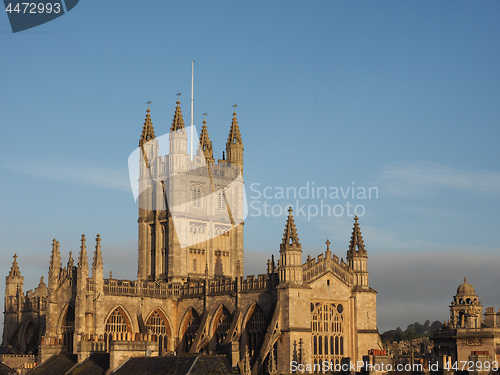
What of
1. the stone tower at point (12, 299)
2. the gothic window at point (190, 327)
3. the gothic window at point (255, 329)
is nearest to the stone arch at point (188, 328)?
the gothic window at point (190, 327)

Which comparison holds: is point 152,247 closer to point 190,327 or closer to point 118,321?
point 190,327

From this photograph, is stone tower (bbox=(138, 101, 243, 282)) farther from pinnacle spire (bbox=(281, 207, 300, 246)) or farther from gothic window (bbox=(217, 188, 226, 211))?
pinnacle spire (bbox=(281, 207, 300, 246))

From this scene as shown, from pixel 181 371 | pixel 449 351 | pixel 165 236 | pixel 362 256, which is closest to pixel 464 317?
pixel 449 351

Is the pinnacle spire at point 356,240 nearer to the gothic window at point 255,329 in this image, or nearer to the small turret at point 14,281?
the gothic window at point 255,329

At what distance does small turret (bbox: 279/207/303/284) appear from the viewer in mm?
78438

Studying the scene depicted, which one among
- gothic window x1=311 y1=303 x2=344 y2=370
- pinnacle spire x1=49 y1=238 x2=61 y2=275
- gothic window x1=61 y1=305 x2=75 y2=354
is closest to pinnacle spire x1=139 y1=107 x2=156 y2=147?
pinnacle spire x1=49 y1=238 x2=61 y2=275

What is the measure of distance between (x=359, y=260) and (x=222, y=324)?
14.2 meters

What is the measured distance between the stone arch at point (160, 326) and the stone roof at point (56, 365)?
1652 cm

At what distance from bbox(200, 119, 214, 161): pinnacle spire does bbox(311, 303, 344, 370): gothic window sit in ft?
93.8

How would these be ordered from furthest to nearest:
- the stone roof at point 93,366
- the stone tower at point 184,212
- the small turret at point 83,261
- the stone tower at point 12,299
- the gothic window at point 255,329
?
the stone tower at point 12,299 → the stone tower at point 184,212 → the small turret at point 83,261 → the gothic window at point 255,329 → the stone roof at point 93,366

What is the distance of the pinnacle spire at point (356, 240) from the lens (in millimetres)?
83875

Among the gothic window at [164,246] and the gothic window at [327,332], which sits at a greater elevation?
the gothic window at [164,246]

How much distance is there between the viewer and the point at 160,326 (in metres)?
90.6

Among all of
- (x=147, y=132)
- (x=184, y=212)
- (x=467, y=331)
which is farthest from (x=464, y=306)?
(x=147, y=132)
